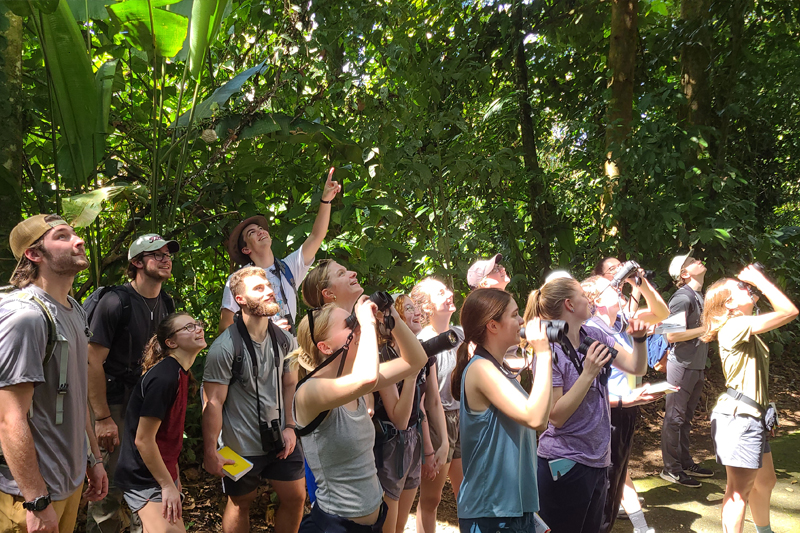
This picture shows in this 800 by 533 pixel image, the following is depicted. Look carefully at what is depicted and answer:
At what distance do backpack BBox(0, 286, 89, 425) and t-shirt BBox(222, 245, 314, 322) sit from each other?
1.33 m

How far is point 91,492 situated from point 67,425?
57cm

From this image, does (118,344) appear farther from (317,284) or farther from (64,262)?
(317,284)

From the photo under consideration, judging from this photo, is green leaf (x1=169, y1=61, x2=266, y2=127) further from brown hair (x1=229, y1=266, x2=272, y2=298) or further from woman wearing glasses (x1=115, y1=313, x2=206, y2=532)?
woman wearing glasses (x1=115, y1=313, x2=206, y2=532)

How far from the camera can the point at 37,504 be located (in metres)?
2.34

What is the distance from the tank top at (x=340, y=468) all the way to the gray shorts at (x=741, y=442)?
2542mm

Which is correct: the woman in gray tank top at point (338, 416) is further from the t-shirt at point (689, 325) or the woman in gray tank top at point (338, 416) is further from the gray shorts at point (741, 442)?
the t-shirt at point (689, 325)

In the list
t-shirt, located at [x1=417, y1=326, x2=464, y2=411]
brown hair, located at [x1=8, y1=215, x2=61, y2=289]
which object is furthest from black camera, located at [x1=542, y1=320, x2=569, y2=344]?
brown hair, located at [x1=8, y1=215, x2=61, y2=289]

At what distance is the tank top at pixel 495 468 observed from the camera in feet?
8.34

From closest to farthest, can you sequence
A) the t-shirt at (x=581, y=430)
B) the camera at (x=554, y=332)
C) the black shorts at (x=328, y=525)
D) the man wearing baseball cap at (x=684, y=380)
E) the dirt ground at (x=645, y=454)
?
the black shorts at (x=328, y=525) < the camera at (x=554, y=332) < the t-shirt at (x=581, y=430) < the dirt ground at (x=645, y=454) < the man wearing baseball cap at (x=684, y=380)

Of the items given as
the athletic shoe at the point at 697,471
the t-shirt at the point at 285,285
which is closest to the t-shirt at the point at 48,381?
the t-shirt at the point at 285,285

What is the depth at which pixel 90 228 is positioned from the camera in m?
4.03

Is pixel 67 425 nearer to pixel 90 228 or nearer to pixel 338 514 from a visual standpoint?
pixel 338 514

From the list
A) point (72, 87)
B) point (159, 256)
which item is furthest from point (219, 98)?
point (159, 256)

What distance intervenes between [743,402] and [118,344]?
12.7 ft
